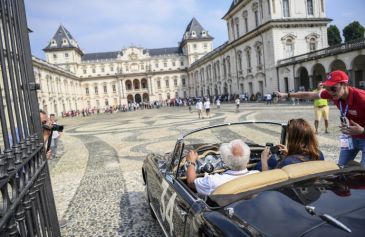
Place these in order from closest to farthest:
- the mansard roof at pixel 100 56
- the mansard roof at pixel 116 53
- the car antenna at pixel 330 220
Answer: the car antenna at pixel 330 220
the mansard roof at pixel 100 56
the mansard roof at pixel 116 53

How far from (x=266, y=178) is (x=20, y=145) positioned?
6.13 ft

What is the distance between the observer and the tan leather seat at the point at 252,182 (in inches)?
87.2

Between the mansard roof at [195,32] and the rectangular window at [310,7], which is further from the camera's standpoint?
the mansard roof at [195,32]

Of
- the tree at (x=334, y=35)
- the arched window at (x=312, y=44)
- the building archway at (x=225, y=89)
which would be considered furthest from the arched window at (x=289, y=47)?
the tree at (x=334, y=35)

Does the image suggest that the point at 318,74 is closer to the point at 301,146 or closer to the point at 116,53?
the point at 301,146

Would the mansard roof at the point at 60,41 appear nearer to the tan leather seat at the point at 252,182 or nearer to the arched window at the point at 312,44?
the arched window at the point at 312,44

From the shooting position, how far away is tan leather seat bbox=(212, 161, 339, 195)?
7.29ft

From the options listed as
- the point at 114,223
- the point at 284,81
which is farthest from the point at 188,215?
the point at 284,81

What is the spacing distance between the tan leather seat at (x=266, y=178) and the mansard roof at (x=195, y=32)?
3337 inches

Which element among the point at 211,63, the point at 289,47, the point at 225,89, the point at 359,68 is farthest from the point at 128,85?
the point at 359,68

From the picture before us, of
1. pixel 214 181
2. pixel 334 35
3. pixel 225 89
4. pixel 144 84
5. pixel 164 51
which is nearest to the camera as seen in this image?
pixel 214 181

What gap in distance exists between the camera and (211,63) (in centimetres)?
5788

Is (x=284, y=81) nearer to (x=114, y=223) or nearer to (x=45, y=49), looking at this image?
(x=114, y=223)

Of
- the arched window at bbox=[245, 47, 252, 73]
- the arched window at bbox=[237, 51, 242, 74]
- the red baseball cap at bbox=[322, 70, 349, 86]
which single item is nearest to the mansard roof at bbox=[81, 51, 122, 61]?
the arched window at bbox=[237, 51, 242, 74]
